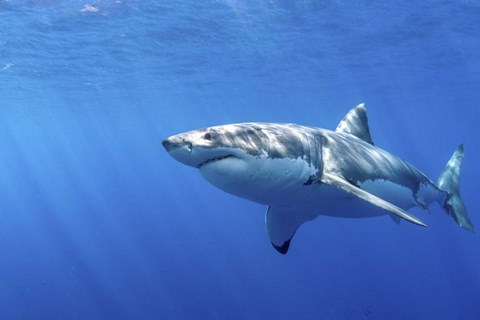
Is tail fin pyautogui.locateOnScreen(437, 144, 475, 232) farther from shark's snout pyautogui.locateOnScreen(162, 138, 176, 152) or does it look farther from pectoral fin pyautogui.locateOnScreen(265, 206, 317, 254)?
shark's snout pyautogui.locateOnScreen(162, 138, 176, 152)

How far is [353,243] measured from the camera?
75.5 ft

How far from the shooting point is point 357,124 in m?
7.71

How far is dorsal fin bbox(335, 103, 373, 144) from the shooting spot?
25.0 feet

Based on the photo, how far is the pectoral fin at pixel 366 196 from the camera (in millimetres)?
4180

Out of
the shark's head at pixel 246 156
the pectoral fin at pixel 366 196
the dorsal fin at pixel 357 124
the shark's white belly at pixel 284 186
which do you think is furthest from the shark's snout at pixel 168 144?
the dorsal fin at pixel 357 124

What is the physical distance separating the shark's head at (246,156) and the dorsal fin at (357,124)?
2847 mm

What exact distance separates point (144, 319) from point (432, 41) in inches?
738

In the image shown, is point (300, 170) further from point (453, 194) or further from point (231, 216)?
point (231, 216)

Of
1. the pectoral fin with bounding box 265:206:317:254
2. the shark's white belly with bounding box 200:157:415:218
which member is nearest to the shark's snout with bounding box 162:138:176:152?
the shark's white belly with bounding box 200:157:415:218

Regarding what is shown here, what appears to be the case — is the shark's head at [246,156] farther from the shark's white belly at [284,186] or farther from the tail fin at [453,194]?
the tail fin at [453,194]

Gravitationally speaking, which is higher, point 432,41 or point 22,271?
point 432,41

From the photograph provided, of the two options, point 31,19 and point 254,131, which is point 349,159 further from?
point 31,19

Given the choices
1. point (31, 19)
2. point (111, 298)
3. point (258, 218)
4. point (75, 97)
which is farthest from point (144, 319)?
point (75, 97)

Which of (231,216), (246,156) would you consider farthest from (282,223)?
(231,216)
